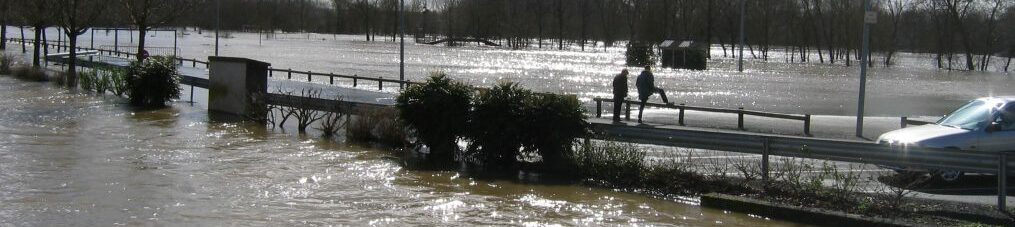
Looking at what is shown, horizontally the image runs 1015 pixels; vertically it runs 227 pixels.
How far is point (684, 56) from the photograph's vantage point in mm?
73188

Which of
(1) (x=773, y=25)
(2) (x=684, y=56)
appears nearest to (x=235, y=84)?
(2) (x=684, y=56)

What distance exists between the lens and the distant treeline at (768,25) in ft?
319

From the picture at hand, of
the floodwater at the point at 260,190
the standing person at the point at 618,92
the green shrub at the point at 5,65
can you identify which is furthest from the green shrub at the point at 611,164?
the green shrub at the point at 5,65

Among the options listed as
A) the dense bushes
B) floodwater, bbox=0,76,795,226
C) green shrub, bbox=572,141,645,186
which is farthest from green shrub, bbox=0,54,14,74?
green shrub, bbox=572,141,645,186

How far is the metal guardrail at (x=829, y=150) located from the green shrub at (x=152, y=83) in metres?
12.6

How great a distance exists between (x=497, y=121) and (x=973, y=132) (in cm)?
597

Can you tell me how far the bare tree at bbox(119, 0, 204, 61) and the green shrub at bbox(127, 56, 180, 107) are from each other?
14160 mm

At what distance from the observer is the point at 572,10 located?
525ft

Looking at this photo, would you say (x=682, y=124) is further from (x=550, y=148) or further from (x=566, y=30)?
(x=566, y=30)

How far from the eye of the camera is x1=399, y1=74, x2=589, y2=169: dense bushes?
44.3ft

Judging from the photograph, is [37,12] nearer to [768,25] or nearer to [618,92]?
[618,92]

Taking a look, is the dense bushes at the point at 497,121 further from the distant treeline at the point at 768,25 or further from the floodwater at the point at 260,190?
the distant treeline at the point at 768,25

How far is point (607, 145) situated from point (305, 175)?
3.62m

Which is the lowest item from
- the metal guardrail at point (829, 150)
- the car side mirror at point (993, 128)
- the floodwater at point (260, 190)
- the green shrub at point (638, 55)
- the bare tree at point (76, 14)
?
the floodwater at point (260, 190)
